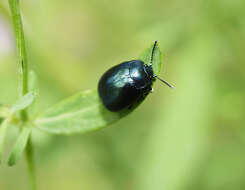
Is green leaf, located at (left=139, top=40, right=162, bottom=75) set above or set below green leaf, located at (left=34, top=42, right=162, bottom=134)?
above

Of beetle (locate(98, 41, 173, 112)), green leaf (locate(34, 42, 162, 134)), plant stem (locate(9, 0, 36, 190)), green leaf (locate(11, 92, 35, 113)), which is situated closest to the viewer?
plant stem (locate(9, 0, 36, 190))

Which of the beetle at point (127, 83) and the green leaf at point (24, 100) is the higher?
the green leaf at point (24, 100)

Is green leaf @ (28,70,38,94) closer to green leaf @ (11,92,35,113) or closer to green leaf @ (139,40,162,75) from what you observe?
green leaf @ (11,92,35,113)

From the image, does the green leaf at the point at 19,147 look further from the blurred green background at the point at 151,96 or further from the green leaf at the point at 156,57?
the blurred green background at the point at 151,96

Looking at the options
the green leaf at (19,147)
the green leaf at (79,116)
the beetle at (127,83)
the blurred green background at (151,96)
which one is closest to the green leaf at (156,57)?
the green leaf at (79,116)

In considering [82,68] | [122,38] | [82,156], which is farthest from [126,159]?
[122,38]

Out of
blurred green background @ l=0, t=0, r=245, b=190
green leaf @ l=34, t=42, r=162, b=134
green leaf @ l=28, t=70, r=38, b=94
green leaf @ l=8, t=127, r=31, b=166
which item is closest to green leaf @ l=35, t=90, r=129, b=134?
green leaf @ l=34, t=42, r=162, b=134

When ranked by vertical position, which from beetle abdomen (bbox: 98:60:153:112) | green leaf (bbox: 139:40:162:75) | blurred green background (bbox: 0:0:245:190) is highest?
green leaf (bbox: 139:40:162:75)

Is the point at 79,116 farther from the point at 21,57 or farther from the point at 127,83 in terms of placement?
the point at 21,57
